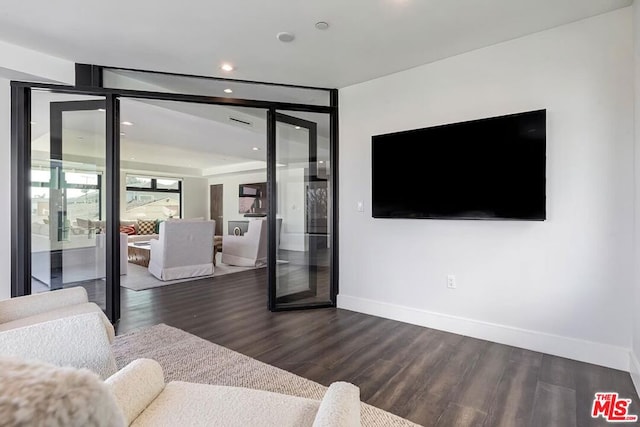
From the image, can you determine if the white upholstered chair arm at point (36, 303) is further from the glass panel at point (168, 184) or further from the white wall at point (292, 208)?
the glass panel at point (168, 184)

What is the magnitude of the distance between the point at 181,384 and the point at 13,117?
3.17 meters

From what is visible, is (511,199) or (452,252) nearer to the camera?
(511,199)

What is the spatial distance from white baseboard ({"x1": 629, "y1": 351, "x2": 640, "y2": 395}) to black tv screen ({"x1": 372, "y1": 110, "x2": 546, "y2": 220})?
42.1 inches

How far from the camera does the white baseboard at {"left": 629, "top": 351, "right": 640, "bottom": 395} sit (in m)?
2.01

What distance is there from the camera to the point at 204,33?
102 inches

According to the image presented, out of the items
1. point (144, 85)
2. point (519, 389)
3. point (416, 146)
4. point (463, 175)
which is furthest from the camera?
point (144, 85)

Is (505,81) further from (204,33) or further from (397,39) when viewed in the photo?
(204,33)

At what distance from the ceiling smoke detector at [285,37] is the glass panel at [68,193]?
6.49 ft

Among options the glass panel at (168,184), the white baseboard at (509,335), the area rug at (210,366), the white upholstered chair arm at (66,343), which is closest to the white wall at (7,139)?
the area rug at (210,366)

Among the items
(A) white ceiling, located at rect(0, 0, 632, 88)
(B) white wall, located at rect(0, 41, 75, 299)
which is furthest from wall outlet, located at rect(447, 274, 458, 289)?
(B) white wall, located at rect(0, 41, 75, 299)

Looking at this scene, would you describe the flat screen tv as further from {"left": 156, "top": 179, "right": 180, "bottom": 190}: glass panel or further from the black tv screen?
the black tv screen

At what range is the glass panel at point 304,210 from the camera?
3.83 metres

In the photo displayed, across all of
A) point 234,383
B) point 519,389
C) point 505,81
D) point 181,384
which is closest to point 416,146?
point 505,81

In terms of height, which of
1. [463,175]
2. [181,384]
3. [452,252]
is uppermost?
[463,175]
